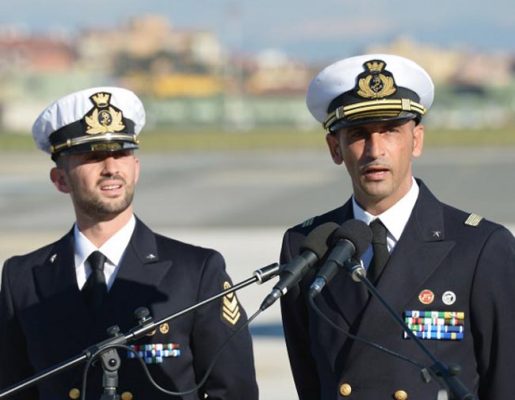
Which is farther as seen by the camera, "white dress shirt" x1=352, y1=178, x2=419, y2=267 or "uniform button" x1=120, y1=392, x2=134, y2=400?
"uniform button" x1=120, y1=392, x2=134, y2=400

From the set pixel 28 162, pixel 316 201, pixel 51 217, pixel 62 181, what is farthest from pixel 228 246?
pixel 28 162

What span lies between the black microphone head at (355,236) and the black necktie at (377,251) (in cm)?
53

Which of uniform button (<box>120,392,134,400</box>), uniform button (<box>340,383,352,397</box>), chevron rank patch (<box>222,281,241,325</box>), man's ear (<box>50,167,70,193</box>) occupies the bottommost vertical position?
uniform button (<box>340,383,352,397</box>)

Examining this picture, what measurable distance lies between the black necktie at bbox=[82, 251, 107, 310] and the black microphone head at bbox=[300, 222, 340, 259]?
1.22m

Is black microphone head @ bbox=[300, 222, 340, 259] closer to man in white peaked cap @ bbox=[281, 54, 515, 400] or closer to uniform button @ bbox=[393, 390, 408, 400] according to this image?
man in white peaked cap @ bbox=[281, 54, 515, 400]

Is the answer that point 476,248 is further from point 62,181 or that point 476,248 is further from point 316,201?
point 316,201

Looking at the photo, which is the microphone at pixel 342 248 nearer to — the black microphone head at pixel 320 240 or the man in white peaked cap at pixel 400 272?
the black microphone head at pixel 320 240

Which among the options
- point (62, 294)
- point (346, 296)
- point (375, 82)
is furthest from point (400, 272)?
Answer: point (62, 294)

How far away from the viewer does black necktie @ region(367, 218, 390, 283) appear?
373 centimetres

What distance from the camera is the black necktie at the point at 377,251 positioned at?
3732 millimetres

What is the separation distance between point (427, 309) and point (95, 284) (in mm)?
1163

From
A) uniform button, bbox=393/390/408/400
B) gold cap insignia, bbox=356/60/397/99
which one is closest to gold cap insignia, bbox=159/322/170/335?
uniform button, bbox=393/390/408/400

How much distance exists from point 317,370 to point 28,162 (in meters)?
44.8

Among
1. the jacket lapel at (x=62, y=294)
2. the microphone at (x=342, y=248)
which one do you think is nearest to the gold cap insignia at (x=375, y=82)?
the microphone at (x=342, y=248)
